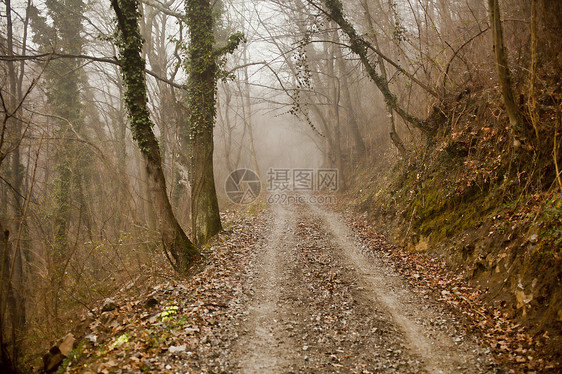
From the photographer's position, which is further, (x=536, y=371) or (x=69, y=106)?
(x=69, y=106)

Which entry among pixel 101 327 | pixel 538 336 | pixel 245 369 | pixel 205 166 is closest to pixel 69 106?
pixel 205 166

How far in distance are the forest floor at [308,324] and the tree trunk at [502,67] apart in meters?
3.59

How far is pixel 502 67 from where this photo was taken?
684cm

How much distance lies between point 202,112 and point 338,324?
25.2 feet

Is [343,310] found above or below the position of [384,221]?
below

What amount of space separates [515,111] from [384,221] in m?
5.67

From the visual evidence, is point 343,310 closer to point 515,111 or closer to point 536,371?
point 536,371

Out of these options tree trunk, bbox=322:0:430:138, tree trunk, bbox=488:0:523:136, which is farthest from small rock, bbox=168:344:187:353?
tree trunk, bbox=322:0:430:138

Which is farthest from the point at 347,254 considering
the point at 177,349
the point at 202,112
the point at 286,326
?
the point at 202,112

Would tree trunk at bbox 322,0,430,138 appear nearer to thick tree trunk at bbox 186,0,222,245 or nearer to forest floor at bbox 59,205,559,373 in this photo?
thick tree trunk at bbox 186,0,222,245

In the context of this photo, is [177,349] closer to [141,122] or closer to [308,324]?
[308,324]


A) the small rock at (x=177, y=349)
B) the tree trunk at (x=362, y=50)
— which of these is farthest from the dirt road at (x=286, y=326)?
the tree trunk at (x=362, y=50)

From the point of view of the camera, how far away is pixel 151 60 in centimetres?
1756

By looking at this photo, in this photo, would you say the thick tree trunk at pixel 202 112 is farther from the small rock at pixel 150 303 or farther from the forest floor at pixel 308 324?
the small rock at pixel 150 303
